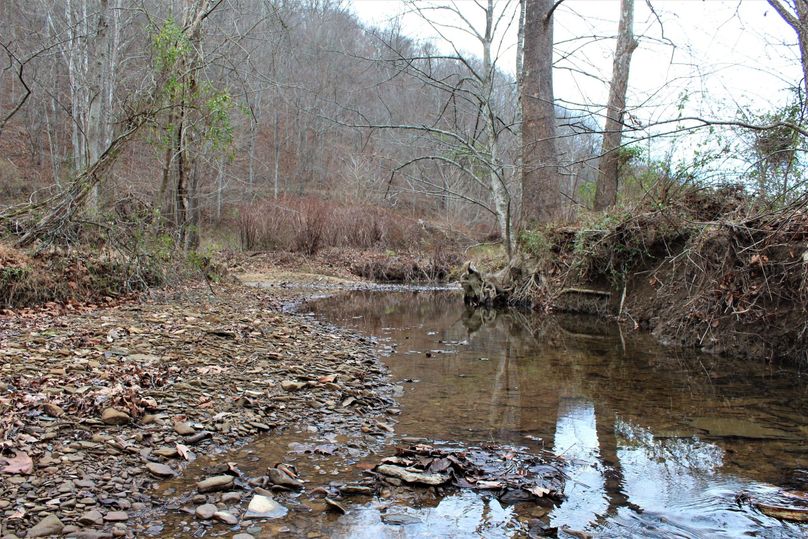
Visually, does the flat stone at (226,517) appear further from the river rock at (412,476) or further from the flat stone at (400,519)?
the river rock at (412,476)

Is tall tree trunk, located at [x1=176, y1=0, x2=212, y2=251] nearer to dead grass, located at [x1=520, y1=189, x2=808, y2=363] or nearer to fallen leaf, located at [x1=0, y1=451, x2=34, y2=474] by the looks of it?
fallen leaf, located at [x1=0, y1=451, x2=34, y2=474]

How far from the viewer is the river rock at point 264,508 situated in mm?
2637

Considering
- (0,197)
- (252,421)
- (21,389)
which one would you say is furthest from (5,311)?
(0,197)

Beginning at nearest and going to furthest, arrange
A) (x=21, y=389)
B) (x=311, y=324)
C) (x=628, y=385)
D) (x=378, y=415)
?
1. (x=21, y=389)
2. (x=378, y=415)
3. (x=628, y=385)
4. (x=311, y=324)

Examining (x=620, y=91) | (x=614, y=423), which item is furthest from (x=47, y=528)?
(x=620, y=91)

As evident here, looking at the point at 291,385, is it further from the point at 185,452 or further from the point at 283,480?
the point at 283,480

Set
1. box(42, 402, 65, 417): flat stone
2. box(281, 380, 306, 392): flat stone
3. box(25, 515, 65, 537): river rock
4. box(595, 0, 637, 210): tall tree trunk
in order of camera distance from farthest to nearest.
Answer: box(595, 0, 637, 210): tall tree trunk
box(281, 380, 306, 392): flat stone
box(42, 402, 65, 417): flat stone
box(25, 515, 65, 537): river rock

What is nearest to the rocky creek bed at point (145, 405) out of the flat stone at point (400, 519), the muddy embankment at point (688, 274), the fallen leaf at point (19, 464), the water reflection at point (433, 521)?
the fallen leaf at point (19, 464)

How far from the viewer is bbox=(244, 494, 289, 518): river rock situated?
2.64 m

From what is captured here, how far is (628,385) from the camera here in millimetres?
5773

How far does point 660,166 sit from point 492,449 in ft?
23.6

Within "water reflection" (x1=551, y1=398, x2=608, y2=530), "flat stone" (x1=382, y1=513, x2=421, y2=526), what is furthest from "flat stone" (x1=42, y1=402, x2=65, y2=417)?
"water reflection" (x1=551, y1=398, x2=608, y2=530)

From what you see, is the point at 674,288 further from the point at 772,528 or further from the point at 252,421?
the point at 252,421

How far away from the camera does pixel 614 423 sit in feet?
14.8
